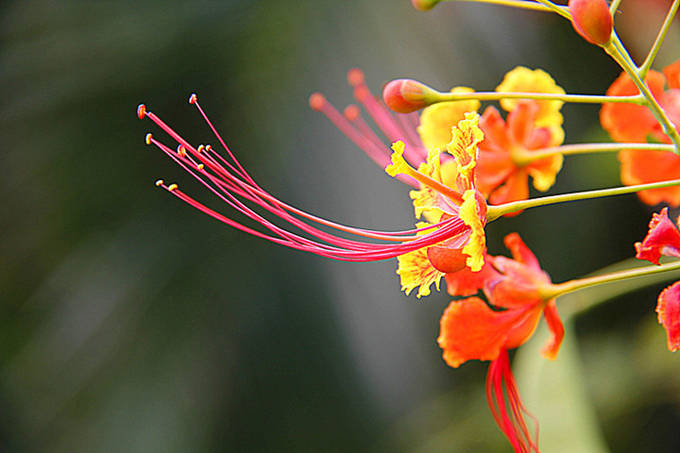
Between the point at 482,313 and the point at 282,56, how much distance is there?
3.34 feet

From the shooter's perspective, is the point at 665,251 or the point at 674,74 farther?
the point at 674,74

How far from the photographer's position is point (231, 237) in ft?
4.38

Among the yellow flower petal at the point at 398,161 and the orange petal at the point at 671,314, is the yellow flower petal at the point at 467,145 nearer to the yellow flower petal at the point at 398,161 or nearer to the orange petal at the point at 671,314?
the yellow flower petal at the point at 398,161

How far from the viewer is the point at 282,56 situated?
4.45 ft

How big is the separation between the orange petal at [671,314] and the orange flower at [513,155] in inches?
9.0

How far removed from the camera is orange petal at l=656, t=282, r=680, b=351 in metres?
0.36

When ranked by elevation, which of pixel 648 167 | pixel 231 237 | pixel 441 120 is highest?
pixel 648 167

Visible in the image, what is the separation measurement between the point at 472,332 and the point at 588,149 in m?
0.17

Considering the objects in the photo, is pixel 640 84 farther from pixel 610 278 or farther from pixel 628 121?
pixel 628 121

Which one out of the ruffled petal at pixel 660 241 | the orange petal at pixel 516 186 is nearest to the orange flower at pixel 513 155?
the orange petal at pixel 516 186

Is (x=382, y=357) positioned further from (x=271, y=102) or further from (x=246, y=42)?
(x=246, y=42)

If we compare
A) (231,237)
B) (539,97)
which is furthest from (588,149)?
(231,237)

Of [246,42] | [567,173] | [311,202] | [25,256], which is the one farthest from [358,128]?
[25,256]

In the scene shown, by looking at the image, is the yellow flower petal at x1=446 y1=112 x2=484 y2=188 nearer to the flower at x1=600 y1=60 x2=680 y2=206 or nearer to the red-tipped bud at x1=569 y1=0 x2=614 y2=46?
the red-tipped bud at x1=569 y1=0 x2=614 y2=46
